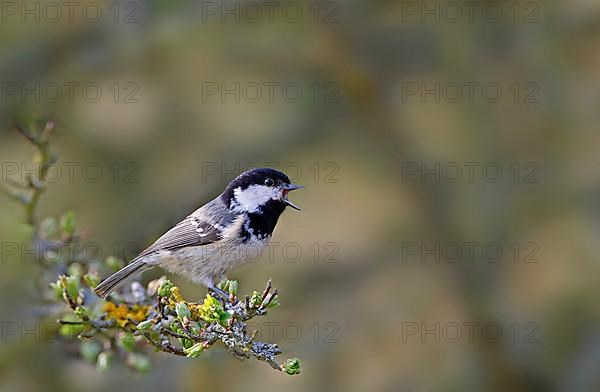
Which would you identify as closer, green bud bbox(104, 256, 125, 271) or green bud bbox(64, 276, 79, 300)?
green bud bbox(64, 276, 79, 300)

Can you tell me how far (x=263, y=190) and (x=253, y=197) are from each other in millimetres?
61

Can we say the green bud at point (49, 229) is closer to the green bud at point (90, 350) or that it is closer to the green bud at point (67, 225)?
the green bud at point (67, 225)

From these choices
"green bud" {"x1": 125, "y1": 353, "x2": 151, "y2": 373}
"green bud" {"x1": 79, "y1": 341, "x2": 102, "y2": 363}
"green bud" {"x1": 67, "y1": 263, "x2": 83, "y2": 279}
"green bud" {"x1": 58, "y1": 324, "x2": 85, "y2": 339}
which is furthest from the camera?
"green bud" {"x1": 79, "y1": 341, "x2": 102, "y2": 363}

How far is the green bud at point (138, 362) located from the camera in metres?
3.83

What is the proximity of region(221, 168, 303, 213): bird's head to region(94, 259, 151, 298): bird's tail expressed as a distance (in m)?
0.53

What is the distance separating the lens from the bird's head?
377cm

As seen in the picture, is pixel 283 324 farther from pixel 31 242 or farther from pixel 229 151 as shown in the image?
pixel 31 242

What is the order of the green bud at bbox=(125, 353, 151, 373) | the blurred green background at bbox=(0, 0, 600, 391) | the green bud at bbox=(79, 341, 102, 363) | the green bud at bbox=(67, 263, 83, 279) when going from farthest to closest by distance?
the blurred green background at bbox=(0, 0, 600, 391) → the green bud at bbox=(79, 341, 102, 363) → the green bud at bbox=(125, 353, 151, 373) → the green bud at bbox=(67, 263, 83, 279)

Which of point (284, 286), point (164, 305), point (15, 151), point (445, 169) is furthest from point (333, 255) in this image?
point (164, 305)

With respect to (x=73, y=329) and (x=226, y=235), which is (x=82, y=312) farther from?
(x=226, y=235)

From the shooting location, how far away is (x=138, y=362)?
385cm

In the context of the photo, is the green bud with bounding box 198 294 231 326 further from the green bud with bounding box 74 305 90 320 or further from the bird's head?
the bird's head

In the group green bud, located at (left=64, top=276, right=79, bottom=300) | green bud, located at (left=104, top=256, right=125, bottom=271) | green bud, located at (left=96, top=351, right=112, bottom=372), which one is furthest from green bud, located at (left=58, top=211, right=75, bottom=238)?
green bud, located at (left=64, top=276, right=79, bottom=300)

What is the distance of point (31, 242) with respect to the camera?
4.11 meters
